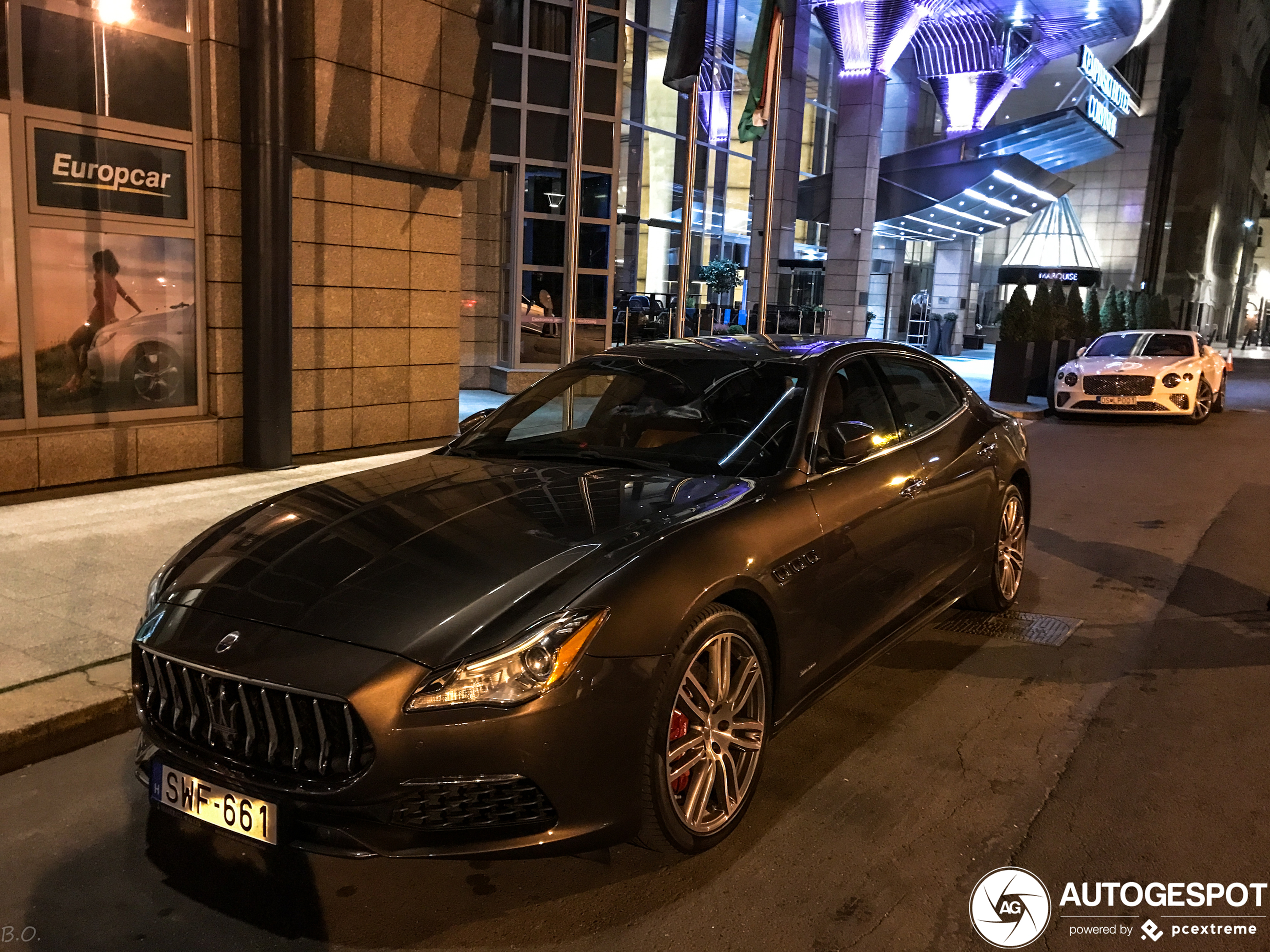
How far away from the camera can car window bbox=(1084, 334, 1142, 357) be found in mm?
18109

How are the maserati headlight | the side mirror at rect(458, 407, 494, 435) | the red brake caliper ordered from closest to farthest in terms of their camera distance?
the red brake caliper
the maserati headlight
the side mirror at rect(458, 407, 494, 435)

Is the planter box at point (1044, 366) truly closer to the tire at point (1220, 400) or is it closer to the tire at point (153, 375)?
the tire at point (1220, 400)

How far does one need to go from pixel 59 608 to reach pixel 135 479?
3.56 meters

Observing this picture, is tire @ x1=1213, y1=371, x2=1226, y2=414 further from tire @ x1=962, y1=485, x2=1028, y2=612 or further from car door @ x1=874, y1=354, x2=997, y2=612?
car door @ x1=874, y1=354, x2=997, y2=612

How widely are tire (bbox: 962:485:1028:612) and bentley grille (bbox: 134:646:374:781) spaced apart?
12.9ft

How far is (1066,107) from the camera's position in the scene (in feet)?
105

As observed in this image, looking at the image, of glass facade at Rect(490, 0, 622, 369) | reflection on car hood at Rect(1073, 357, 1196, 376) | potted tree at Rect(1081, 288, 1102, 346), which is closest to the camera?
reflection on car hood at Rect(1073, 357, 1196, 376)

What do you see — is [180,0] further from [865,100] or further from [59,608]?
[865,100]

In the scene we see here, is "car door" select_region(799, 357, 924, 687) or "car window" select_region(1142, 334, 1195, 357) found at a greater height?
"car window" select_region(1142, 334, 1195, 357)

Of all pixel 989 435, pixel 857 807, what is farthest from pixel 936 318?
pixel 857 807

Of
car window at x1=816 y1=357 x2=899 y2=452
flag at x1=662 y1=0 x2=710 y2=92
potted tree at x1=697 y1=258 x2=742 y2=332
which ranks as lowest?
car window at x1=816 y1=357 x2=899 y2=452

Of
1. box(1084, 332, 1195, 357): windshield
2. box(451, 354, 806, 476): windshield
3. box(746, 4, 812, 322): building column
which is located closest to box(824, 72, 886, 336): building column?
box(746, 4, 812, 322): building column

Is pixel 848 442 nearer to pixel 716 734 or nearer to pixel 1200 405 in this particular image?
pixel 716 734

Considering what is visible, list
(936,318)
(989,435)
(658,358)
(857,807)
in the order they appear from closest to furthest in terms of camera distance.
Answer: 1. (857,807)
2. (658,358)
3. (989,435)
4. (936,318)
